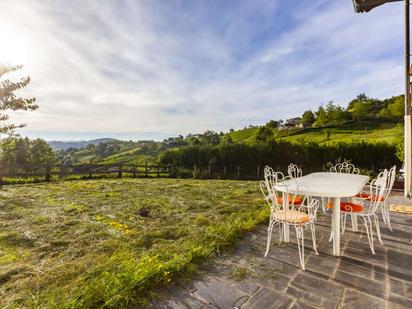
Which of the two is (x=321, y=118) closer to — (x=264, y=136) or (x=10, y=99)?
(x=264, y=136)

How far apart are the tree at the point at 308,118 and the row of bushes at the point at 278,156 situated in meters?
14.7

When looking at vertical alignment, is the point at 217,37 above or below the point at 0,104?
above

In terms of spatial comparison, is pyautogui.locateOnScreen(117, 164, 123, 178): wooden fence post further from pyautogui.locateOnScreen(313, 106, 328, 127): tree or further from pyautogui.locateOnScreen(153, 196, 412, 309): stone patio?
pyautogui.locateOnScreen(313, 106, 328, 127): tree

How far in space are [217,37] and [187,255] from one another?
628 cm

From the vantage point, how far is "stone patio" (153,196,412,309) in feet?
5.08

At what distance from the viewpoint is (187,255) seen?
217cm

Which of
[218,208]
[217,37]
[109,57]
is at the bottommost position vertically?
[218,208]

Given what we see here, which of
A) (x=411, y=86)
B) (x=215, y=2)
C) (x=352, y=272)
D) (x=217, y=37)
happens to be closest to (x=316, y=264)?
(x=352, y=272)

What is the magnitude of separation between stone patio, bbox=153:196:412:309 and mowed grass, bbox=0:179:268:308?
0.71 feet

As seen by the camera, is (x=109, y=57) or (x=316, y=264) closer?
(x=316, y=264)

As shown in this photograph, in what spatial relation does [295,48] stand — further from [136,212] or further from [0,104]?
[0,104]

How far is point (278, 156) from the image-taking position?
11.8 metres

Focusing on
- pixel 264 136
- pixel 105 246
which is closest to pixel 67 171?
pixel 105 246

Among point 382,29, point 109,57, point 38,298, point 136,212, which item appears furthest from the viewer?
point 109,57
